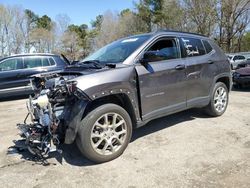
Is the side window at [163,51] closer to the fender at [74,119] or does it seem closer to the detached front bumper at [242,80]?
the fender at [74,119]

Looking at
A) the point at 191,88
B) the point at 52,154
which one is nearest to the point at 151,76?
the point at 191,88

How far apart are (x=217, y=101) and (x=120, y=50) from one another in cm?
256

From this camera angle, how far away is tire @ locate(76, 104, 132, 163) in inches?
150

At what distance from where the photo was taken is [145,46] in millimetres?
4652

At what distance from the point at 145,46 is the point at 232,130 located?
227cm

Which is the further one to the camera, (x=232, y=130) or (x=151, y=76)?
(x=232, y=130)

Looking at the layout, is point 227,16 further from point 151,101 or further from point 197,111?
point 151,101

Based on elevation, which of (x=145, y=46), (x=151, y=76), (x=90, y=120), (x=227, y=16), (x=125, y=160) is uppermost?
(x=227, y=16)

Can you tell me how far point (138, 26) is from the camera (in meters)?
44.0

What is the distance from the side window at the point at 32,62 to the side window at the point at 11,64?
0.54 feet

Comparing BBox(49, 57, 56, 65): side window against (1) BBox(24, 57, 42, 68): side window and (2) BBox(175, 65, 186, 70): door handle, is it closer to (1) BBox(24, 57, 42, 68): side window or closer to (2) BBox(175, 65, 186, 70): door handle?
(1) BBox(24, 57, 42, 68): side window

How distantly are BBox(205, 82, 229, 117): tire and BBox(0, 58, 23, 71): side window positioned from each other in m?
6.74

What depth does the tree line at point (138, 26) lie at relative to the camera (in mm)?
29812

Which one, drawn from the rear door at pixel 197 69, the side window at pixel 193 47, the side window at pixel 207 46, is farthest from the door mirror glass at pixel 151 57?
the side window at pixel 207 46
